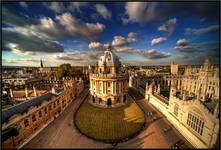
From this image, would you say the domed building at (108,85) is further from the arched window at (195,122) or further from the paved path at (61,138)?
the arched window at (195,122)

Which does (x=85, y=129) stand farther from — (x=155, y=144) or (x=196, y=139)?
(x=196, y=139)

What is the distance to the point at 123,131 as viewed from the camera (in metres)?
17.2

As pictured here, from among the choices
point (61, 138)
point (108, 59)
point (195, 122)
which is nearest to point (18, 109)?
point (61, 138)

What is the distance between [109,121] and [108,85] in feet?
31.8

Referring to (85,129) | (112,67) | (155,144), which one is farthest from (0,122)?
(112,67)

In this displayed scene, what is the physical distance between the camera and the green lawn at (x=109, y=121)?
1659 cm

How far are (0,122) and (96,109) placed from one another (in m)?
16.4

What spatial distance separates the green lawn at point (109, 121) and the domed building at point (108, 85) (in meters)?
2.54

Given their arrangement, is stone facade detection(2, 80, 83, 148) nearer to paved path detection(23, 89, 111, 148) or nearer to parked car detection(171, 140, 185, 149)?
paved path detection(23, 89, 111, 148)

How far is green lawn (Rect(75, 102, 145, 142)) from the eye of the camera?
16594mm

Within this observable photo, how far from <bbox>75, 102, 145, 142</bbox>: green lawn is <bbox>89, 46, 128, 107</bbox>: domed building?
254 centimetres

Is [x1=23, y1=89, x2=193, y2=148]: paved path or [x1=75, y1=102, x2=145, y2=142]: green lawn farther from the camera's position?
[x1=75, y1=102, x2=145, y2=142]: green lawn

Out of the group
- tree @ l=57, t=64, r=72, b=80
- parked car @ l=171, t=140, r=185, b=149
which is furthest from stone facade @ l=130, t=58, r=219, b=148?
tree @ l=57, t=64, r=72, b=80

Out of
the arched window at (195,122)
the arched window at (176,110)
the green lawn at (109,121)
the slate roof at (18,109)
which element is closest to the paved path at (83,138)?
the green lawn at (109,121)
